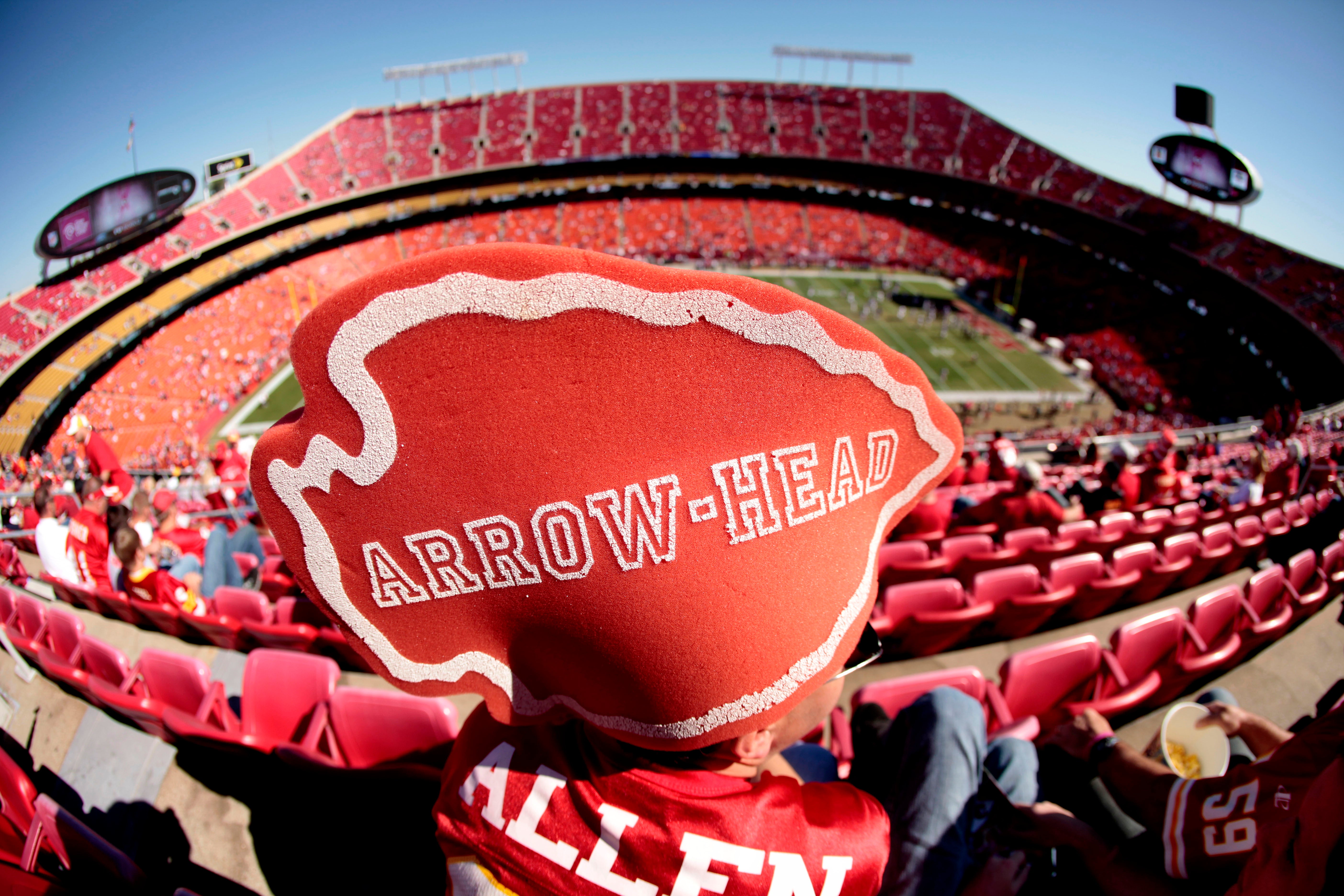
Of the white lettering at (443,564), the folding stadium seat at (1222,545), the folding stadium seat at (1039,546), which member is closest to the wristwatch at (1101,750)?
the white lettering at (443,564)

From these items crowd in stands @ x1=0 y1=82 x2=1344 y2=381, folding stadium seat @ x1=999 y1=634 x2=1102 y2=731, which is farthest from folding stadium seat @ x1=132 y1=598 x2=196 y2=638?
crowd in stands @ x1=0 y1=82 x2=1344 y2=381

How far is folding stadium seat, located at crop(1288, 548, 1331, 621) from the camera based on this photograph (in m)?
4.30

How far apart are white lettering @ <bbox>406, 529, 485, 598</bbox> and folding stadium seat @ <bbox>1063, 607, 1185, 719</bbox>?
3225 mm

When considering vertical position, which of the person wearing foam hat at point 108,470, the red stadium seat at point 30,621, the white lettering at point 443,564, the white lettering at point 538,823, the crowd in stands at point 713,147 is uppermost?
the crowd in stands at point 713,147

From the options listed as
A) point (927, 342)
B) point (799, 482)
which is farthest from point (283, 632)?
point (927, 342)

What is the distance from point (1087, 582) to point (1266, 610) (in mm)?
1102

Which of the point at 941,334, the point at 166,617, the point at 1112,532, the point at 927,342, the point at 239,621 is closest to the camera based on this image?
the point at 166,617

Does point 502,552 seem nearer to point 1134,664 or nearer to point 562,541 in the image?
point 562,541

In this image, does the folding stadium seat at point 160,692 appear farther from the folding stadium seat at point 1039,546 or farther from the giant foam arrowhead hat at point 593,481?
the folding stadium seat at point 1039,546

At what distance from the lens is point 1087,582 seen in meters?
4.63

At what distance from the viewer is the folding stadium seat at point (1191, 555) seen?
5020 mm

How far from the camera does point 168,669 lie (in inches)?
131

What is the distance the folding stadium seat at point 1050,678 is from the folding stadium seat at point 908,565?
1.41 m

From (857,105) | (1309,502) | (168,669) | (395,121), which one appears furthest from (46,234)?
(857,105)
